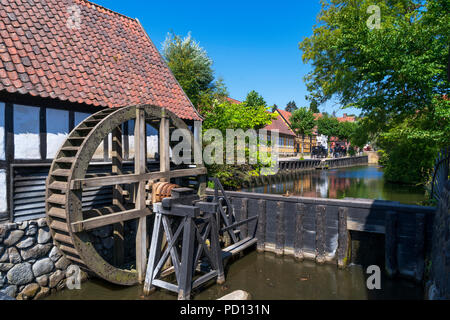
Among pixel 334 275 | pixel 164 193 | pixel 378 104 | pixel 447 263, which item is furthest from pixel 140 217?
pixel 378 104

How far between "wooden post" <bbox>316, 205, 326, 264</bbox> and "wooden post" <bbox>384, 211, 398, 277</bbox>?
1454mm

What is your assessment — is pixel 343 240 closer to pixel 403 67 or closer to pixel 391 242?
pixel 391 242

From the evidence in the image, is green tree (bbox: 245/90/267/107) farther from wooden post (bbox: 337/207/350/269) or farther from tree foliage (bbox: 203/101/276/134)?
wooden post (bbox: 337/207/350/269)

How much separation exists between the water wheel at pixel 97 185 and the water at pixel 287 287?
0.72 m

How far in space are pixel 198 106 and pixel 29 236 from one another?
1038 cm

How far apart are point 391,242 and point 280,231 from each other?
268 cm

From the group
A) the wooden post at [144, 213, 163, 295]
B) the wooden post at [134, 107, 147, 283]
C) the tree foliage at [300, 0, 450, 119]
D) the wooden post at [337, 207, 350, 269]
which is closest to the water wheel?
the wooden post at [134, 107, 147, 283]

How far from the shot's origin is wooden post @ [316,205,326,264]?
7.71 metres

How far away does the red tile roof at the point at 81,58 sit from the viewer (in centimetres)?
608

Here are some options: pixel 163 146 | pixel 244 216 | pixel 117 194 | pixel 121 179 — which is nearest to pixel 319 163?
pixel 244 216

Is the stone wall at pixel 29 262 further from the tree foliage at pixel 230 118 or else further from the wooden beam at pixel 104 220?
the tree foliage at pixel 230 118

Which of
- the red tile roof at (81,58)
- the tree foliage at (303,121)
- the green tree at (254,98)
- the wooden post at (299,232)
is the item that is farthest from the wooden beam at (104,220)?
the tree foliage at (303,121)

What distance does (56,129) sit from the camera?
6.34 metres
